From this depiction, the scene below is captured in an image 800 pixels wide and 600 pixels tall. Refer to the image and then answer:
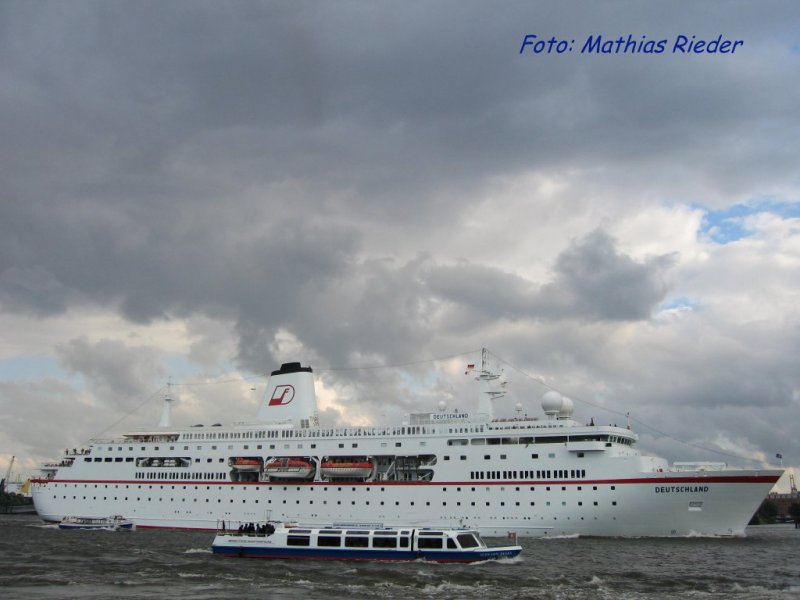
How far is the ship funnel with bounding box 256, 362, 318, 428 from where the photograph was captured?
193 ft

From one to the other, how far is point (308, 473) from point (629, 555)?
25.7m

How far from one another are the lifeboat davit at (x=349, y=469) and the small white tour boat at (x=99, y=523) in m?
17.1

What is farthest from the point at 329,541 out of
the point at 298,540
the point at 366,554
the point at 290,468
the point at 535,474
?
the point at 290,468

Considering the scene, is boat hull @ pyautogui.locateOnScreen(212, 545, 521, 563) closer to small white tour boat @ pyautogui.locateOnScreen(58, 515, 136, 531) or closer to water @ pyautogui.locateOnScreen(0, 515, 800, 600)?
water @ pyautogui.locateOnScreen(0, 515, 800, 600)

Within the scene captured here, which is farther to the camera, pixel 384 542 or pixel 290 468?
pixel 290 468

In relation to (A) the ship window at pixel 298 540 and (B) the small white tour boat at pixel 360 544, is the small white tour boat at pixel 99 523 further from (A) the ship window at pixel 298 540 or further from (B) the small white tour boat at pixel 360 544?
(A) the ship window at pixel 298 540

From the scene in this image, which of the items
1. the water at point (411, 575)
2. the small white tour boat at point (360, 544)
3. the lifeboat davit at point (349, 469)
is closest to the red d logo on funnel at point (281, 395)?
the lifeboat davit at point (349, 469)

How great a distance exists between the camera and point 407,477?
51.5 meters

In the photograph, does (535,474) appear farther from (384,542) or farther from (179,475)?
(179,475)

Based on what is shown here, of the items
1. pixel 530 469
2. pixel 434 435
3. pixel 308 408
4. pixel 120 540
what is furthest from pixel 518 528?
pixel 120 540

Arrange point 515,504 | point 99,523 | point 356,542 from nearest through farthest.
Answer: point 356,542 < point 515,504 < point 99,523

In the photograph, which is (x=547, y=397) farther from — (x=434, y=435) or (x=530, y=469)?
(x=434, y=435)

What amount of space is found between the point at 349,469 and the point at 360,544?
57.5 ft

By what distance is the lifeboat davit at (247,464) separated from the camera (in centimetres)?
5494
